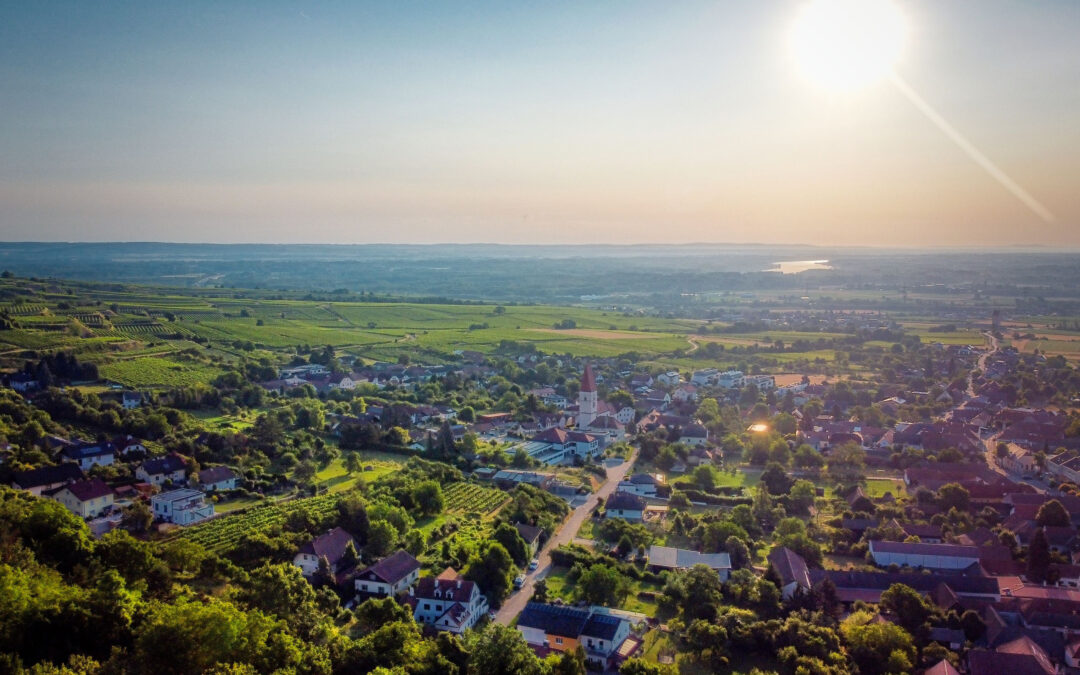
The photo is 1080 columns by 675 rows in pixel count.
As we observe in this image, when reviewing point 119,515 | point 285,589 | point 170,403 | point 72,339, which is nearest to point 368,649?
point 285,589

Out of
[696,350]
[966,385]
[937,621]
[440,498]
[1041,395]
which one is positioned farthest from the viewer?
[696,350]

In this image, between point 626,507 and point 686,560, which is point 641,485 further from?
point 686,560

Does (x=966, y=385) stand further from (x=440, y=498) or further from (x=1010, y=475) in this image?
(x=440, y=498)

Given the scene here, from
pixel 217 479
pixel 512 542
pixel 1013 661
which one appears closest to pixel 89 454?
pixel 217 479

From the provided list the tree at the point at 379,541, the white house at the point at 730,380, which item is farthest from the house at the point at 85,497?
the white house at the point at 730,380

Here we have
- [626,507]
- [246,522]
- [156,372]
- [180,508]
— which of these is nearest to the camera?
[246,522]

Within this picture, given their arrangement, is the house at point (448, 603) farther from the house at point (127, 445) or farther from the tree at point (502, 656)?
the house at point (127, 445)
